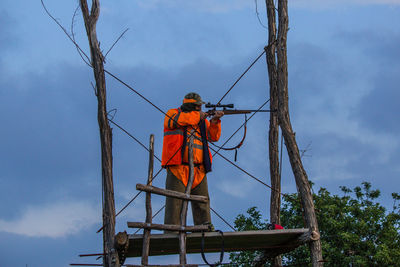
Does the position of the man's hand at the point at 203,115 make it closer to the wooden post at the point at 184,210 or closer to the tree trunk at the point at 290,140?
the wooden post at the point at 184,210

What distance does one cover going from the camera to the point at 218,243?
9219 mm

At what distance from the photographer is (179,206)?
9.31 metres

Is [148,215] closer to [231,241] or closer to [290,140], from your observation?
[231,241]

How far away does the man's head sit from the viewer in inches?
377

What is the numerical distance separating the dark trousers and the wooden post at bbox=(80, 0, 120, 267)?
1.10 m

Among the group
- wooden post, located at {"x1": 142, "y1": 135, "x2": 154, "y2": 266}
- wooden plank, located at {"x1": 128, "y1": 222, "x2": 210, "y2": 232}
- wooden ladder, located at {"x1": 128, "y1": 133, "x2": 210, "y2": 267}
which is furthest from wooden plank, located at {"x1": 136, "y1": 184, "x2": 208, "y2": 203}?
wooden plank, located at {"x1": 128, "y1": 222, "x2": 210, "y2": 232}

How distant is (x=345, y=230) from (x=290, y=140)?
9.38 m

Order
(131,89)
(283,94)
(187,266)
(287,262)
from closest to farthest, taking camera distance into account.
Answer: (187,266) → (131,89) → (283,94) → (287,262)

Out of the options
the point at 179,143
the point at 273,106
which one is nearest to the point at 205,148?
the point at 179,143

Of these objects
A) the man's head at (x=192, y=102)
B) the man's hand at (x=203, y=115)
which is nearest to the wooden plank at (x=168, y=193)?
the man's hand at (x=203, y=115)

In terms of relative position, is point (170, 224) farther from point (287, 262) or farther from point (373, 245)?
point (373, 245)

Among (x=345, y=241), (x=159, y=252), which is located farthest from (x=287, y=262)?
(x=159, y=252)

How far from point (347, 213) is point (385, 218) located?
50.7 inches

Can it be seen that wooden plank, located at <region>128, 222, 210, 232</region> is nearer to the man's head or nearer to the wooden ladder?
the wooden ladder
